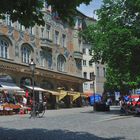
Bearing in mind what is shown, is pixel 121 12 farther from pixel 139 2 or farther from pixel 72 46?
pixel 72 46

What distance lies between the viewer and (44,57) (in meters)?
55.2

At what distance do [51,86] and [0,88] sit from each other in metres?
Answer: 15.6

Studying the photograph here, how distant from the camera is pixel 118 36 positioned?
114 feet

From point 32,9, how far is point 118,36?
77.3 ft

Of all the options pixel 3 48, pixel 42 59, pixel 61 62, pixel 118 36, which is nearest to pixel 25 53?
pixel 42 59

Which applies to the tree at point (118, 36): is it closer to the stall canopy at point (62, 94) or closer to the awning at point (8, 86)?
the awning at point (8, 86)

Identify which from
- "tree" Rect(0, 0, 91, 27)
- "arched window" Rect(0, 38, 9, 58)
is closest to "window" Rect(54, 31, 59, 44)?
"arched window" Rect(0, 38, 9, 58)

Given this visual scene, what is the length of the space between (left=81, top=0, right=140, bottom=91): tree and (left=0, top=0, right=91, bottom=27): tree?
2226cm

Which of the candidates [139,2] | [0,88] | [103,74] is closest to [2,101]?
[0,88]

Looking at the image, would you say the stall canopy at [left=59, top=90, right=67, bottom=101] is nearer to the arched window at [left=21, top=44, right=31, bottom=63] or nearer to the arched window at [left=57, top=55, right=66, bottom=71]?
the arched window at [left=57, top=55, right=66, bottom=71]

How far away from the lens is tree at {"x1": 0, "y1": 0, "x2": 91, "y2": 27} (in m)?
11.3

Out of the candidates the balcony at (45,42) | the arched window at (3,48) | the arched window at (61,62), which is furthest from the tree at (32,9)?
the arched window at (61,62)

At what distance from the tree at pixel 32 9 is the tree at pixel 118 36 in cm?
2226

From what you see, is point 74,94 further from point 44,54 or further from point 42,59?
point 42,59
